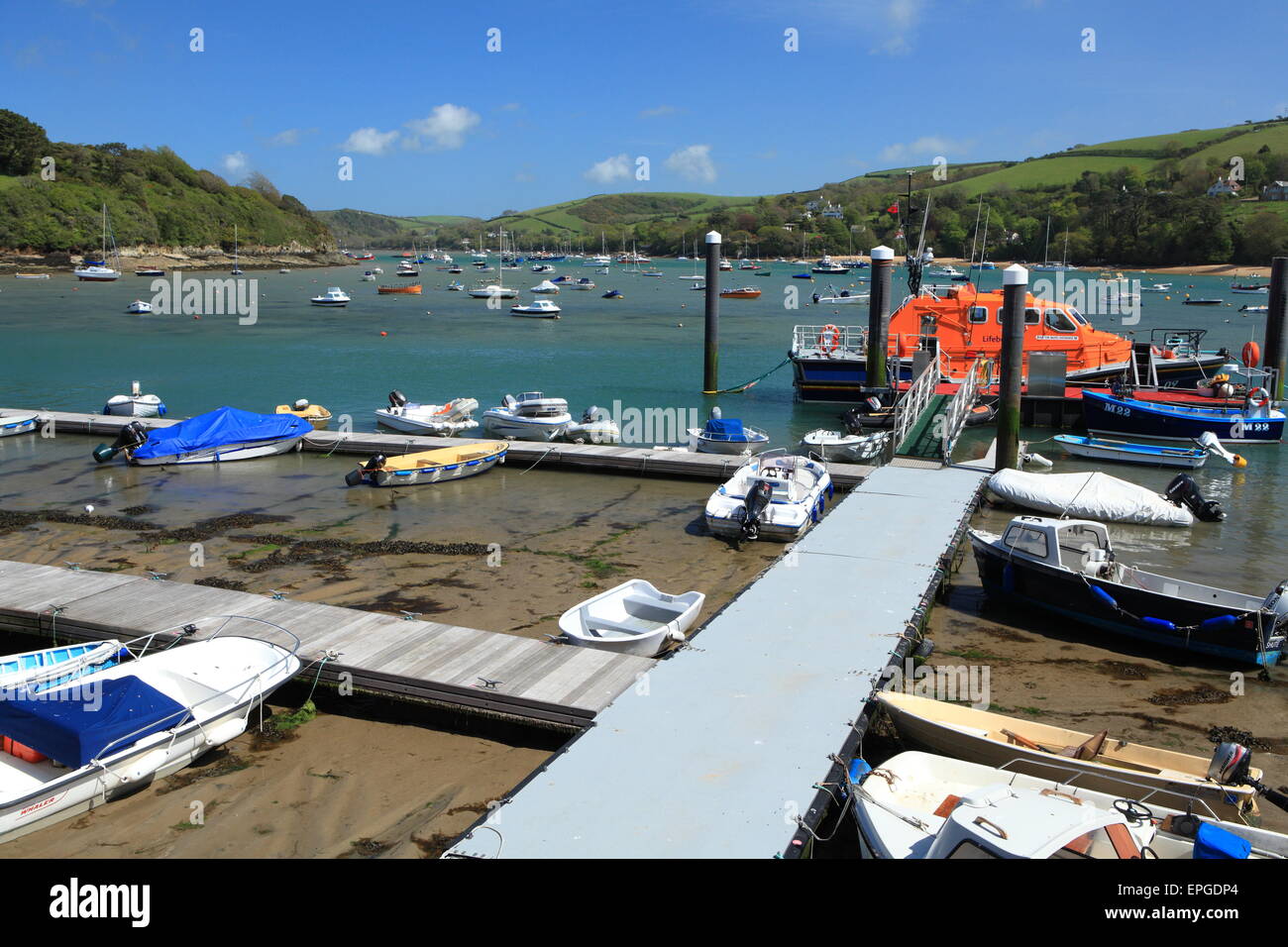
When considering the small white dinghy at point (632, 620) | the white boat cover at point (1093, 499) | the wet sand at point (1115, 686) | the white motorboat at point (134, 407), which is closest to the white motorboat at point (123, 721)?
the small white dinghy at point (632, 620)

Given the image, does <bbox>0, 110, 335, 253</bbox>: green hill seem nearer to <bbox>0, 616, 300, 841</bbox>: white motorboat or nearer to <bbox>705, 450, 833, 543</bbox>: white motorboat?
<bbox>705, 450, 833, 543</bbox>: white motorboat

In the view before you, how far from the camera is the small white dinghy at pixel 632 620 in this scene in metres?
11.5

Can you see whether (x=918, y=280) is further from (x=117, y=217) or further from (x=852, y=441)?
(x=117, y=217)

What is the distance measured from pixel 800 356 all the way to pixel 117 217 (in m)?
143

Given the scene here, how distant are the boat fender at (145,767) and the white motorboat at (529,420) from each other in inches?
735

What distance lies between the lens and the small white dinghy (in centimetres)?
1150

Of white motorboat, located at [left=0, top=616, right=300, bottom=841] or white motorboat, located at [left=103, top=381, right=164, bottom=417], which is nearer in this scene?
white motorboat, located at [left=0, top=616, right=300, bottom=841]

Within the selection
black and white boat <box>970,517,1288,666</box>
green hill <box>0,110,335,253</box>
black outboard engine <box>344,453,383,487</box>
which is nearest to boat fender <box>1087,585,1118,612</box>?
black and white boat <box>970,517,1288,666</box>

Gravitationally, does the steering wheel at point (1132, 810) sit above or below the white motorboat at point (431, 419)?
below

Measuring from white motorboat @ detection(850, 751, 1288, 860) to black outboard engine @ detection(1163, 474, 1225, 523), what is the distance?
13.5 m

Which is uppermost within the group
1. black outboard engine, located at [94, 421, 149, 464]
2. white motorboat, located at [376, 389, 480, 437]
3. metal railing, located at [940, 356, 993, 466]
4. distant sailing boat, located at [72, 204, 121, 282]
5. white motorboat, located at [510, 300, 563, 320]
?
distant sailing boat, located at [72, 204, 121, 282]

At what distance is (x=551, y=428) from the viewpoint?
90.9ft

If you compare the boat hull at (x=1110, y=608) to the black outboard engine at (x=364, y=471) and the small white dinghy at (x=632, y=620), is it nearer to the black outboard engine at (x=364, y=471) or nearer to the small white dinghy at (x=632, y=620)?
the small white dinghy at (x=632, y=620)

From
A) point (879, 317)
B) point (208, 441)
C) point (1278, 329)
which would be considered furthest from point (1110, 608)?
point (1278, 329)
